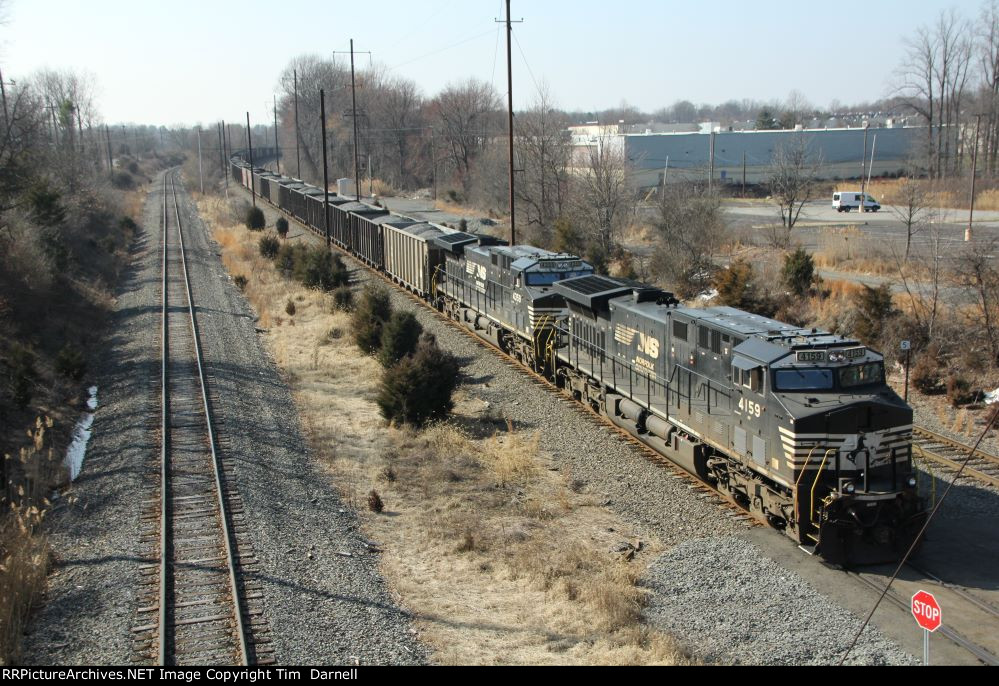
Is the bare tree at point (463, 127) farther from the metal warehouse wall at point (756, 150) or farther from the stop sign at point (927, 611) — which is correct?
the stop sign at point (927, 611)

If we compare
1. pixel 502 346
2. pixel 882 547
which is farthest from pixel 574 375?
pixel 882 547

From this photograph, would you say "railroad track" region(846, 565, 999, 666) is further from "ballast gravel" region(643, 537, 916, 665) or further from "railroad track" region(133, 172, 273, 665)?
"railroad track" region(133, 172, 273, 665)

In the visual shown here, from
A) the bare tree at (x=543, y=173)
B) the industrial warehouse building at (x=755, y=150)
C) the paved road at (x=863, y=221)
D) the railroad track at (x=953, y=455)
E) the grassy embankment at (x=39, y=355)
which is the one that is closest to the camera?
the grassy embankment at (x=39, y=355)

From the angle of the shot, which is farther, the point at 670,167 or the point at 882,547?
the point at 670,167

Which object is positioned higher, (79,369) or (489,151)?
(489,151)

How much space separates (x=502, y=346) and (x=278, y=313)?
12.6 meters

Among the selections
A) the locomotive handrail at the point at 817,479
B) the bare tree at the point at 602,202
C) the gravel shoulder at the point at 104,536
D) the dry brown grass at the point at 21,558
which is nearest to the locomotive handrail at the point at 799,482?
the locomotive handrail at the point at 817,479

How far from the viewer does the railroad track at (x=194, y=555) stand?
10.5 metres

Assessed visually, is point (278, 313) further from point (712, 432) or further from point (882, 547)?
point (882, 547)

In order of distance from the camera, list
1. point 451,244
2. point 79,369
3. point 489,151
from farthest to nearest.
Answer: point 489,151
point 451,244
point 79,369

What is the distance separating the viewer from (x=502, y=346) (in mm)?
27219

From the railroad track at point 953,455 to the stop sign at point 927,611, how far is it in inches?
332

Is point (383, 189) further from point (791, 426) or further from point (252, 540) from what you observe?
point (791, 426)

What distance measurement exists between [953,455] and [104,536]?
53.3 ft
